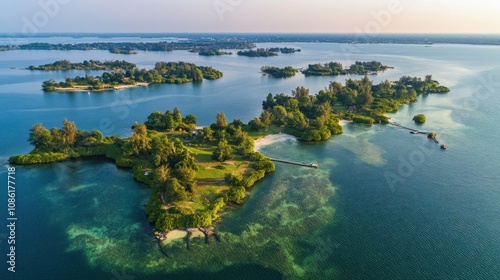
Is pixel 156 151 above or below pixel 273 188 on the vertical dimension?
above

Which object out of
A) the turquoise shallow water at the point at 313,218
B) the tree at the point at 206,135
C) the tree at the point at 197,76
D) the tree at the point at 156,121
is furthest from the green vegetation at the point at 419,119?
the tree at the point at 197,76

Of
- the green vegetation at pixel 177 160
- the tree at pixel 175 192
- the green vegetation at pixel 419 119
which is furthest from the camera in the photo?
the green vegetation at pixel 419 119

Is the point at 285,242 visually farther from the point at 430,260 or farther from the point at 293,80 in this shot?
the point at 293,80

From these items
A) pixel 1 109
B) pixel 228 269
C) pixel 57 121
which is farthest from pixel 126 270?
pixel 1 109

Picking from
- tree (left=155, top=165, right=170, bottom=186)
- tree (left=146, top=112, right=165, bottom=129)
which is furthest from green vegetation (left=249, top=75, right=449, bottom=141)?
tree (left=155, top=165, right=170, bottom=186)

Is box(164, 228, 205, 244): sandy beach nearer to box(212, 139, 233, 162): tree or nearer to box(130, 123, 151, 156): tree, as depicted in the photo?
box(212, 139, 233, 162): tree

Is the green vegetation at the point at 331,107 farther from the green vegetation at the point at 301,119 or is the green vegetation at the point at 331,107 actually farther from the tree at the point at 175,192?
the tree at the point at 175,192
